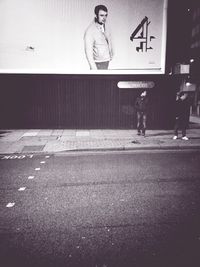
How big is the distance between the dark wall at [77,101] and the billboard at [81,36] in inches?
A: 19.9

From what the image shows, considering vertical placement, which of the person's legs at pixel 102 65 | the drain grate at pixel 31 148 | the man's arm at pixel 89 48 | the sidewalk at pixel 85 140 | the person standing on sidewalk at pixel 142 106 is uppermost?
the man's arm at pixel 89 48

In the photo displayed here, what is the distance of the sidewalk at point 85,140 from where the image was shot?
10641mm

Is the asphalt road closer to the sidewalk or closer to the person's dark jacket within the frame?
the sidewalk

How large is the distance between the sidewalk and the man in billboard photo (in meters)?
3.66

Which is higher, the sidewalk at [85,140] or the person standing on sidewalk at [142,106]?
the person standing on sidewalk at [142,106]

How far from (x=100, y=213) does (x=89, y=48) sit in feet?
35.3

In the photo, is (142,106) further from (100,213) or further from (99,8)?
(100,213)

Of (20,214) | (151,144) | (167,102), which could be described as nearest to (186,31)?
(167,102)

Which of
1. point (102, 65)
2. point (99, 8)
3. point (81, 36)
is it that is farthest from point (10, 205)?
point (99, 8)

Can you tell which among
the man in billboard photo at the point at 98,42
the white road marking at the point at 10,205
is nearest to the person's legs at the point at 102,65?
the man in billboard photo at the point at 98,42

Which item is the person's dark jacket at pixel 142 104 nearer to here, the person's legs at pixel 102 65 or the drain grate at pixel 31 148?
the person's legs at pixel 102 65

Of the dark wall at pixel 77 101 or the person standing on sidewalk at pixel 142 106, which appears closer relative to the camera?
the person standing on sidewalk at pixel 142 106

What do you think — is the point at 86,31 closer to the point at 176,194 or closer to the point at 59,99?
the point at 59,99

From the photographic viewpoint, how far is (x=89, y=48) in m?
14.2
